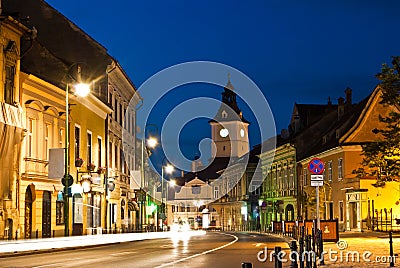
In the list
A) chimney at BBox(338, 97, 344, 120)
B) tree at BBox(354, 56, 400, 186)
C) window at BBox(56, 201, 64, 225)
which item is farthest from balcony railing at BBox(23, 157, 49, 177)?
chimney at BBox(338, 97, 344, 120)

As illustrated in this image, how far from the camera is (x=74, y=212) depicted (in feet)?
147

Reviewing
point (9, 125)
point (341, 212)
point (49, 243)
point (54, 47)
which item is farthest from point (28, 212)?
point (341, 212)

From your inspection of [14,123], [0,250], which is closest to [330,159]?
[14,123]

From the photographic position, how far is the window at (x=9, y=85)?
33694mm

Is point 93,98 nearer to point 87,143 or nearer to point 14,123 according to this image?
point 87,143

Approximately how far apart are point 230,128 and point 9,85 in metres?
115

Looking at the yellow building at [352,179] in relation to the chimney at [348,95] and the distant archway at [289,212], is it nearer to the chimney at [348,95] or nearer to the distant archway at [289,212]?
the chimney at [348,95]

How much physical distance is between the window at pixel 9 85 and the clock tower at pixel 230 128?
4438 inches

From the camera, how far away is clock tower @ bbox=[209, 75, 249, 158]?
147 meters

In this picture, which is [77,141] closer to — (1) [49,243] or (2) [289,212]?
(1) [49,243]

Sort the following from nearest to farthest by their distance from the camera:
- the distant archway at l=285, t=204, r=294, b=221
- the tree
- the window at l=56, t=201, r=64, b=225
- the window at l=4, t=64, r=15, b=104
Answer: the window at l=4, t=64, r=15, b=104 < the tree < the window at l=56, t=201, r=64, b=225 < the distant archway at l=285, t=204, r=294, b=221

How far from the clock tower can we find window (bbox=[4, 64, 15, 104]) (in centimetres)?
11272

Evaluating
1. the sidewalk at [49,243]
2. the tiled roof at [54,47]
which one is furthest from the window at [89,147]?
the sidewalk at [49,243]

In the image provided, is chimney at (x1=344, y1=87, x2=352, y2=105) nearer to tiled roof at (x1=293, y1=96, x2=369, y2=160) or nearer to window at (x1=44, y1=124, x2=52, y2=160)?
tiled roof at (x1=293, y1=96, x2=369, y2=160)
